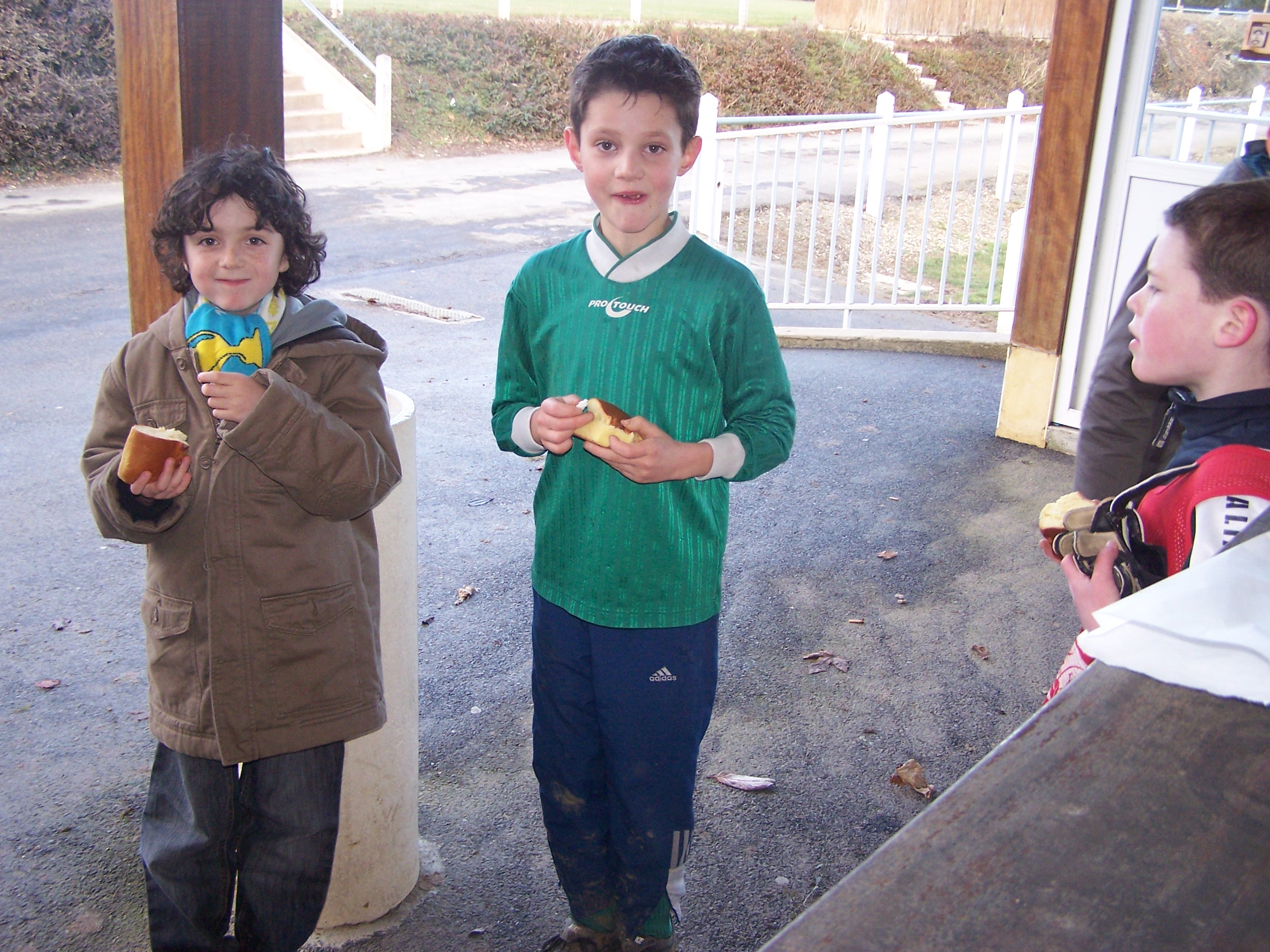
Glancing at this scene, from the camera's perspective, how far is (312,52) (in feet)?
65.6

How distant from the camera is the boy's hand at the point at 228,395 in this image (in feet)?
6.64

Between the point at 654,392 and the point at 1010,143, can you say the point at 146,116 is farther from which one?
the point at 1010,143

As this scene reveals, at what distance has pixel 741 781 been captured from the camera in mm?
3418

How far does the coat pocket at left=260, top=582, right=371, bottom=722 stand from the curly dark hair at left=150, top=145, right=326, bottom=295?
0.66 metres

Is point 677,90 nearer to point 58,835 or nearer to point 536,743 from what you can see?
point 536,743

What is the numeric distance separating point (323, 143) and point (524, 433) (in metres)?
17.7

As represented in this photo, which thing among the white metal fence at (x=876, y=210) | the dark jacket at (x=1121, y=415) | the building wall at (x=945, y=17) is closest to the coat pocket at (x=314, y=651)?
the dark jacket at (x=1121, y=415)

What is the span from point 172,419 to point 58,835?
1553 mm

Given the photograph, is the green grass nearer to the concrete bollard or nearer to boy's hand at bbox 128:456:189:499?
the concrete bollard

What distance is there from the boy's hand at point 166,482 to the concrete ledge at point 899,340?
695 centimetres

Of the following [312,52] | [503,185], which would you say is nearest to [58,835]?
[503,185]

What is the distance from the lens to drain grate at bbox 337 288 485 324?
30.9ft

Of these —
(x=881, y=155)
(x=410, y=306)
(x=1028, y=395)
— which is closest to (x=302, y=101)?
(x=881, y=155)

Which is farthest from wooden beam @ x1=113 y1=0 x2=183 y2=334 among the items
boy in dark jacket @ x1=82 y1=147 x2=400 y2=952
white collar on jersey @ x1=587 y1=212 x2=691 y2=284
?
white collar on jersey @ x1=587 y1=212 x2=691 y2=284
